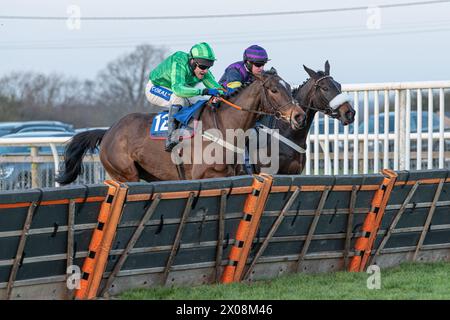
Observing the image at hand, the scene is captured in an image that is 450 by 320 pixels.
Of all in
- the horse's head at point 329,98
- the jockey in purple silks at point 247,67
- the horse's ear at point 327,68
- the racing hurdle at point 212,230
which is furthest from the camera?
the horse's ear at point 327,68

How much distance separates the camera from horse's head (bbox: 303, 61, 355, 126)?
34.2ft

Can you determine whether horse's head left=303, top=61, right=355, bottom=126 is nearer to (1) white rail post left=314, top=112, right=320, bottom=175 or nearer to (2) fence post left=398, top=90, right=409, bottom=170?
(2) fence post left=398, top=90, right=409, bottom=170

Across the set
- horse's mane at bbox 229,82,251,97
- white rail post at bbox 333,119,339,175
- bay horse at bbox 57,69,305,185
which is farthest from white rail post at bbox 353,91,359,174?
horse's mane at bbox 229,82,251,97

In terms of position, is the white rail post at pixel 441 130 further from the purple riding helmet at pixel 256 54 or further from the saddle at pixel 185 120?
the saddle at pixel 185 120

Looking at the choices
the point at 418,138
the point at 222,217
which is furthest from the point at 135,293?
the point at 418,138

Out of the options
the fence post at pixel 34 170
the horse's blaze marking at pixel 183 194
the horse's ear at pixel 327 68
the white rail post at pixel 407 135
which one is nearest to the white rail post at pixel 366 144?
the white rail post at pixel 407 135

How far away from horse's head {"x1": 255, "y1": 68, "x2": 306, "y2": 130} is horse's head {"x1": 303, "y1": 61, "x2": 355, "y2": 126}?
1206mm

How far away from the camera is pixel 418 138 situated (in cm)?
1144

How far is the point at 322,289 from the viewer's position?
7.26 metres

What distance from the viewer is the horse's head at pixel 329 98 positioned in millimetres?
10422

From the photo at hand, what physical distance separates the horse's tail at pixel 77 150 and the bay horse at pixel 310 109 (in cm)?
207

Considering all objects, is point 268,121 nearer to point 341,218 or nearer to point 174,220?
point 341,218

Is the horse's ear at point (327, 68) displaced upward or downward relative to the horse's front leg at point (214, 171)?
upward
